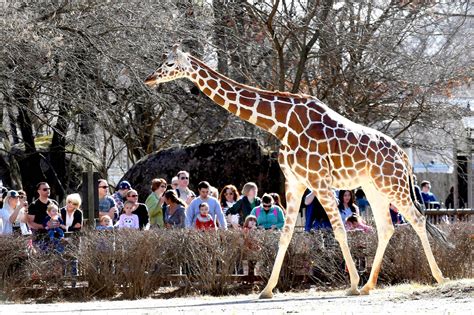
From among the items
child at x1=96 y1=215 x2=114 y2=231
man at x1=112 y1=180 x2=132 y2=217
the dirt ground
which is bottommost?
the dirt ground

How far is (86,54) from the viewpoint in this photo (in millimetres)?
20406

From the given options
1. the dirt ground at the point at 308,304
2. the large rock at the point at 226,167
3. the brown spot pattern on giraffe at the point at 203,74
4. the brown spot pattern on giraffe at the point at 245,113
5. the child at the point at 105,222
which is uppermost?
the brown spot pattern on giraffe at the point at 203,74

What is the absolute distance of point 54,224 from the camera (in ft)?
57.3

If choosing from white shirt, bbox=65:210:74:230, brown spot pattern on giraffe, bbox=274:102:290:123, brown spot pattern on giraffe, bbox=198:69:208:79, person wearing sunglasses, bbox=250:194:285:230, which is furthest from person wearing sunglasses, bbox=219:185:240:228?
brown spot pattern on giraffe, bbox=274:102:290:123

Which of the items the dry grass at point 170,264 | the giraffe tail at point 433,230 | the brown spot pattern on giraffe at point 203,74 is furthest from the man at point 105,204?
the giraffe tail at point 433,230

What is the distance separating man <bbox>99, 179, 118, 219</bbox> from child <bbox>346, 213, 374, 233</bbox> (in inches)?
155

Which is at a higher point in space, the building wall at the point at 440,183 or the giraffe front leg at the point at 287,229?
the building wall at the point at 440,183

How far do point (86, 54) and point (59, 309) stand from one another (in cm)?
702

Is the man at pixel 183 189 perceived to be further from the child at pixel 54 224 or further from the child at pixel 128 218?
the child at pixel 54 224

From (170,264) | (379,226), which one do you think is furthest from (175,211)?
(379,226)

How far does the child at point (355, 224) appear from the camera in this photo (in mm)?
18047

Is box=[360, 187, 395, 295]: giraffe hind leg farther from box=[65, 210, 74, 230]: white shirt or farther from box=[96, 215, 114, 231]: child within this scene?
box=[65, 210, 74, 230]: white shirt

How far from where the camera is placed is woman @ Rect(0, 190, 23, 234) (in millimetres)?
18062

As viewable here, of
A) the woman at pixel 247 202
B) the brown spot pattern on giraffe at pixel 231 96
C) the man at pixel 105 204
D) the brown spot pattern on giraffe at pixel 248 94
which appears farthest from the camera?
the man at pixel 105 204
